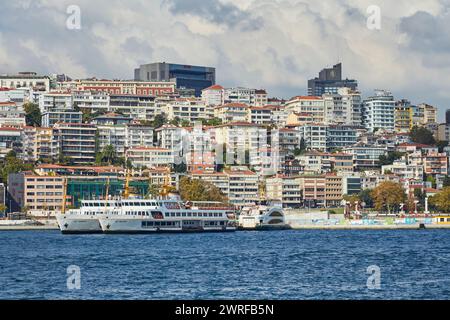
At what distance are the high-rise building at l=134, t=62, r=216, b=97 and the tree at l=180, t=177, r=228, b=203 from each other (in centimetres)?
5743

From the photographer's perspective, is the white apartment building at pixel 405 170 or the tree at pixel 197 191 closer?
the tree at pixel 197 191

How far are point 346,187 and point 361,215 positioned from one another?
15927 millimetres

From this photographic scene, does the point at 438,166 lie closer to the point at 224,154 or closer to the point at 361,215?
the point at 224,154

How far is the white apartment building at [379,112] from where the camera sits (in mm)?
137500

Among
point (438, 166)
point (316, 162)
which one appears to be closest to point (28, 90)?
point (316, 162)

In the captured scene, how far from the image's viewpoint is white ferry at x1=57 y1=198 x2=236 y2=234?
63562mm

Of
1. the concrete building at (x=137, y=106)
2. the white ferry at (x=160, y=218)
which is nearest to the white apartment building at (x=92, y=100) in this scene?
the concrete building at (x=137, y=106)

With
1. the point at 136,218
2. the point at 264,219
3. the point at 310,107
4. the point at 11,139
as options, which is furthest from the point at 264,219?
the point at 310,107

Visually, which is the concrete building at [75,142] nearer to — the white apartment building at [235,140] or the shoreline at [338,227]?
the white apartment building at [235,140]

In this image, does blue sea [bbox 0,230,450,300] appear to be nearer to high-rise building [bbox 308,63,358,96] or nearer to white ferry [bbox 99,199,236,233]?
white ferry [bbox 99,199,236,233]

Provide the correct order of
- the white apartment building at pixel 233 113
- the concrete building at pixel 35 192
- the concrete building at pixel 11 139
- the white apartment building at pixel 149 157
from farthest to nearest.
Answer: the white apartment building at pixel 233 113
the white apartment building at pixel 149 157
the concrete building at pixel 11 139
the concrete building at pixel 35 192

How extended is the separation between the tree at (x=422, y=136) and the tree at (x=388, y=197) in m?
35.3

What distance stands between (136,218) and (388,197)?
115 feet

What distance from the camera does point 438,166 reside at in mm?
115812
